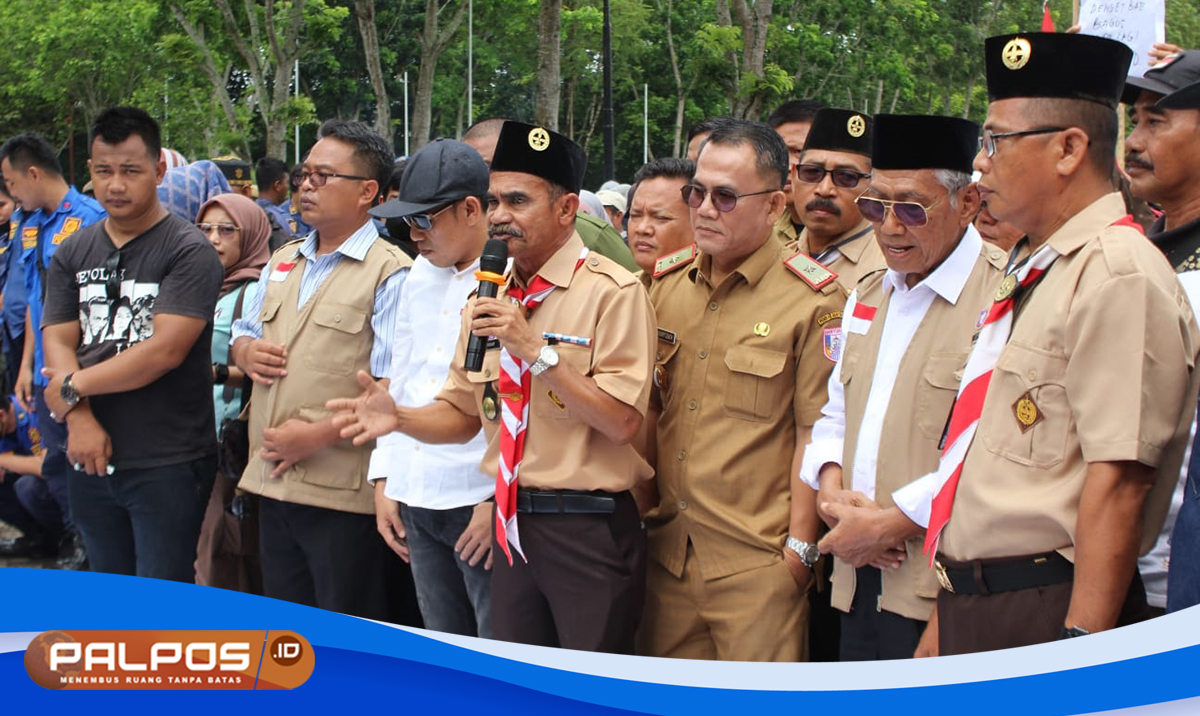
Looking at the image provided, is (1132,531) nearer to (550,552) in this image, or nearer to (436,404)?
(550,552)

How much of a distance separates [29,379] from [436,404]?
3.40 meters

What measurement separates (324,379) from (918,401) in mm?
2325

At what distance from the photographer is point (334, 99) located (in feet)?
136

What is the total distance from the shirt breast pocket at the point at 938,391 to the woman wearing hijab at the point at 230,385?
9.87ft

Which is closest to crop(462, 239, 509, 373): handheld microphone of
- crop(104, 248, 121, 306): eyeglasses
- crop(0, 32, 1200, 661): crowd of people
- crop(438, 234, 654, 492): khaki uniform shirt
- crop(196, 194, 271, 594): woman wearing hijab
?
crop(0, 32, 1200, 661): crowd of people

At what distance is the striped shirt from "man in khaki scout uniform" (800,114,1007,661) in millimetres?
1809

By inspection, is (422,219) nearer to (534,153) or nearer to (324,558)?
(534,153)

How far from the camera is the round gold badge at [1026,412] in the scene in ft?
8.43

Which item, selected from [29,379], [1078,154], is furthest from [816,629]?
[29,379]

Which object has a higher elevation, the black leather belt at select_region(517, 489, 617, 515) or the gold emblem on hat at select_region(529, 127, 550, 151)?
the gold emblem on hat at select_region(529, 127, 550, 151)


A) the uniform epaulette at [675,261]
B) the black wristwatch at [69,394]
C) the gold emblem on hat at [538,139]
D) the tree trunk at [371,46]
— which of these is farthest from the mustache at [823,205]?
the tree trunk at [371,46]

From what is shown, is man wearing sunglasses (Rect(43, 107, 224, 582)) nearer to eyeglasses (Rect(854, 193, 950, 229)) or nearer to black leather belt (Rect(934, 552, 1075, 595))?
eyeglasses (Rect(854, 193, 950, 229))

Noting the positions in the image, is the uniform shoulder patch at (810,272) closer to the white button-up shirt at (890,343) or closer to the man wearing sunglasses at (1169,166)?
the white button-up shirt at (890,343)

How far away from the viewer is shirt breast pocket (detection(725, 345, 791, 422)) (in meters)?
3.54
